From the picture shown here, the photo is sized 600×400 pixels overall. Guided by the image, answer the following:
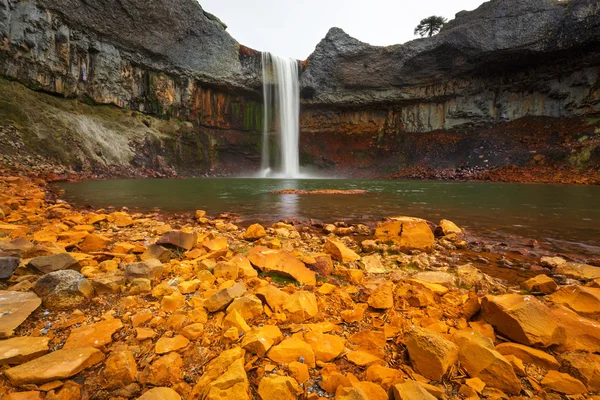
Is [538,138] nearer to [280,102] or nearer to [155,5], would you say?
[280,102]

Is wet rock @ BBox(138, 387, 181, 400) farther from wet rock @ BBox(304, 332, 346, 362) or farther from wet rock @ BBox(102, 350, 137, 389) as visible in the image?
wet rock @ BBox(304, 332, 346, 362)

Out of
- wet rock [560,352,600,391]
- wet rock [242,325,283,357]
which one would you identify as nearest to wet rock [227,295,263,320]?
wet rock [242,325,283,357]

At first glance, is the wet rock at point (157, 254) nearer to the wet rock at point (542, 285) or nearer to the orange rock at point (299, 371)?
the orange rock at point (299, 371)

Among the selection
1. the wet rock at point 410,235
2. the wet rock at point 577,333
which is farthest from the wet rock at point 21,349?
the wet rock at point 410,235

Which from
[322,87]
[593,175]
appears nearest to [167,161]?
[322,87]

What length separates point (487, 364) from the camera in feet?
4.54

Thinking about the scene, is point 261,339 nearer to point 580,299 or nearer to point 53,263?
point 53,263

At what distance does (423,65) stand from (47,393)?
3693cm

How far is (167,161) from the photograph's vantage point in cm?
2814

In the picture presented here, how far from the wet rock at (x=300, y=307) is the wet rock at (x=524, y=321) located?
1.18 metres

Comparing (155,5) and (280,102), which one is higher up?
(155,5)

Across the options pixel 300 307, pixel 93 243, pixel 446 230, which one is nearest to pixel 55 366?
pixel 300 307

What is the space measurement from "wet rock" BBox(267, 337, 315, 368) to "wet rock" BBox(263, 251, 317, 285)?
94 cm

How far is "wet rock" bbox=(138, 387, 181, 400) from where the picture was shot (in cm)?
117
